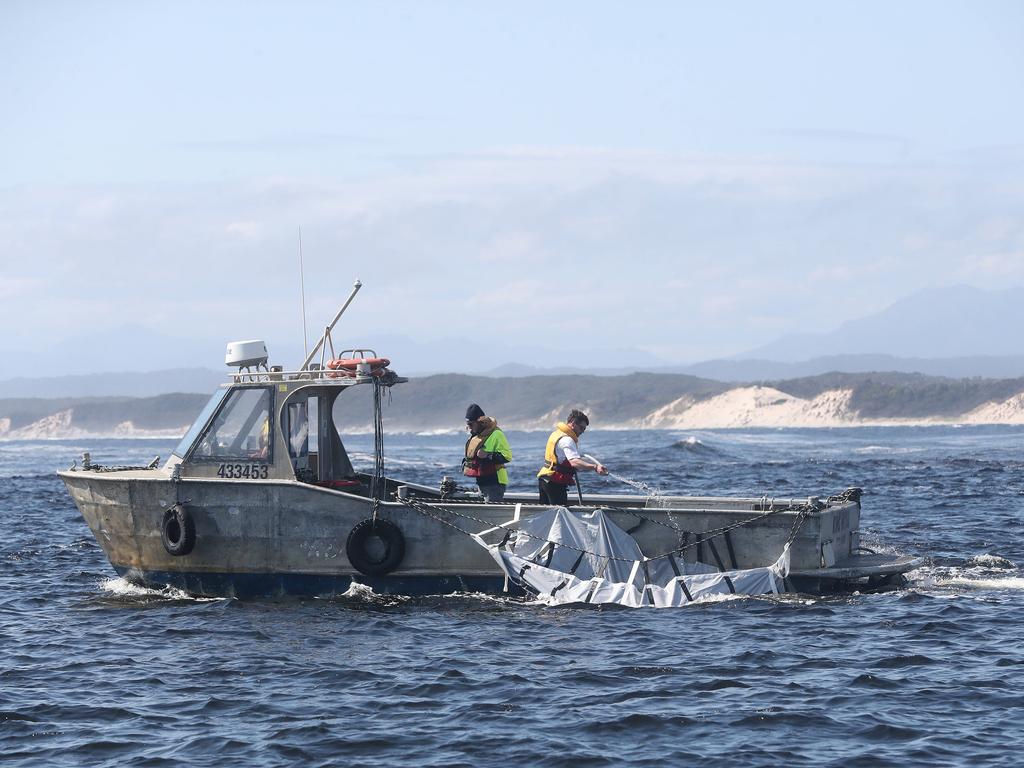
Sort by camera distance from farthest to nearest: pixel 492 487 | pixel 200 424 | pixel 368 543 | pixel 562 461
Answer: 1. pixel 492 487
2. pixel 200 424
3. pixel 562 461
4. pixel 368 543

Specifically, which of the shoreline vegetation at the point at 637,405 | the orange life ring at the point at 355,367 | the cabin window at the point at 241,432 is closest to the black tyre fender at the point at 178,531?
the cabin window at the point at 241,432

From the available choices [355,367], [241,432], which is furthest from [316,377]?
[241,432]

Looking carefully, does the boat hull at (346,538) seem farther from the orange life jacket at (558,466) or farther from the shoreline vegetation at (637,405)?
the shoreline vegetation at (637,405)

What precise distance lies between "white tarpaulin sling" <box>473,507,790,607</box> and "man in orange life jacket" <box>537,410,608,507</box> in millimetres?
727

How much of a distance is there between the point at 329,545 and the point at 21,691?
4332mm

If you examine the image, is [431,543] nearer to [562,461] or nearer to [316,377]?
[562,461]

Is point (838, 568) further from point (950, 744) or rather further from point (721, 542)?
point (950, 744)

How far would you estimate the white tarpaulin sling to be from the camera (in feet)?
50.9

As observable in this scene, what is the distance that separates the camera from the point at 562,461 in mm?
16328

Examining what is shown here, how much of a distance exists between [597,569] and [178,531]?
5.06 meters

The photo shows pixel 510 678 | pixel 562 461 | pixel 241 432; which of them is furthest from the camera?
pixel 241 432

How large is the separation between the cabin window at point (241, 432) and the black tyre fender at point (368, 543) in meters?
1.67

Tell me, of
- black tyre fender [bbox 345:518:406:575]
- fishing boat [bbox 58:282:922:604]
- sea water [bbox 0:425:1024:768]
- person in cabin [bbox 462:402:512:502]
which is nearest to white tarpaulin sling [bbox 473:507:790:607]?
fishing boat [bbox 58:282:922:604]

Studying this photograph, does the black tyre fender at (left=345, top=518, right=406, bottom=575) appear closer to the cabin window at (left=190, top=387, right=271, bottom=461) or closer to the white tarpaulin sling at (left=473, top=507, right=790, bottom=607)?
the white tarpaulin sling at (left=473, top=507, right=790, bottom=607)
